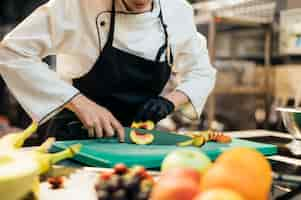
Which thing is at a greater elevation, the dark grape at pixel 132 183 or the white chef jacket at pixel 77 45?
the white chef jacket at pixel 77 45

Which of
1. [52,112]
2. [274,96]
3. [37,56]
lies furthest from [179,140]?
[274,96]

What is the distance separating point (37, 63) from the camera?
90 centimetres

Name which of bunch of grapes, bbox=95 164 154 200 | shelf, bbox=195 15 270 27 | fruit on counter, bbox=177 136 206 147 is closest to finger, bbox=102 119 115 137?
fruit on counter, bbox=177 136 206 147

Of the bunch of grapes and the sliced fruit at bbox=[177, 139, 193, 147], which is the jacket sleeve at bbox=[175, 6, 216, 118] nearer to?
the sliced fruit at bbox=[177, 139, 193, 147]

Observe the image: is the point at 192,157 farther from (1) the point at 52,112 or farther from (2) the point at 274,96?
(2) the point at 274,96

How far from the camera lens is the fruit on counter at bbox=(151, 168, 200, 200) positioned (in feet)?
1.36

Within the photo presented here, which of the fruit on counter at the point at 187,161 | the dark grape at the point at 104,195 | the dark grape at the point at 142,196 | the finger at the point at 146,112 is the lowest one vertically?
the finger at the point at 146,112

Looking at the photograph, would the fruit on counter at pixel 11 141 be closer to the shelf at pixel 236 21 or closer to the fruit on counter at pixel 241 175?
the fruit on counter at pixel 241 175

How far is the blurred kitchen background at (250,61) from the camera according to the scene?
2135 mm

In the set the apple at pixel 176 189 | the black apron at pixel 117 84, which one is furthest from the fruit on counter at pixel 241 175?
the black apron at pixel 117 84

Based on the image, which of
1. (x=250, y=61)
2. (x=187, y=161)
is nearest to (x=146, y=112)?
(x=187, y=161)

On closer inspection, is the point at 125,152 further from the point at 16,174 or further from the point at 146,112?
the point at 16,174

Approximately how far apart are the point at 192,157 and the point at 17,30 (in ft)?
1.97

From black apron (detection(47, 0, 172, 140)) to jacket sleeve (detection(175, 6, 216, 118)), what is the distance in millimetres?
81
